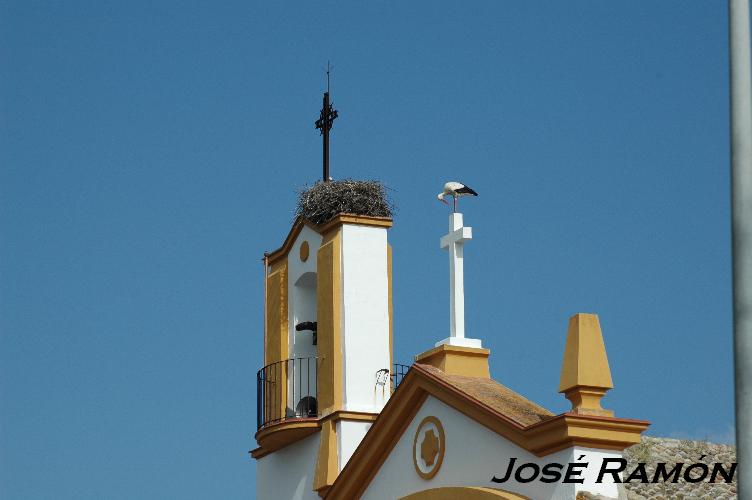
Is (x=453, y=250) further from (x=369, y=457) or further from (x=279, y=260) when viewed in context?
(x=279, y=260)

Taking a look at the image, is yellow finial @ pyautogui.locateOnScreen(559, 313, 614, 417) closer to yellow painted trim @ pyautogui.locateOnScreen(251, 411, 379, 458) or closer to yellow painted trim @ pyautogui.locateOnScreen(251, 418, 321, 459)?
yellow painted trim @ pyautogui.locateOnScreen(251, 411, 379, 458)

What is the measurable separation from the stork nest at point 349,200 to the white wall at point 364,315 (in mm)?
292

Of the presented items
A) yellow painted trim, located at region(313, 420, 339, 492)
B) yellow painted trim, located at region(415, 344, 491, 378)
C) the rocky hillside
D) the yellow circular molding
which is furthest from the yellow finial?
yellow painted trim, located at region(313, 420, 339, 492)

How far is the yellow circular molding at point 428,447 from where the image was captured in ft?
49.3

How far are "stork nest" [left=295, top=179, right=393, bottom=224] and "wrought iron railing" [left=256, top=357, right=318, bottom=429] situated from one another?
6.65 ft

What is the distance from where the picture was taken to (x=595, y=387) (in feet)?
41.4

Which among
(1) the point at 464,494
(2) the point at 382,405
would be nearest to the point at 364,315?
(2) the point at 382,405

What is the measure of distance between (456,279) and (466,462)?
8.05 ft

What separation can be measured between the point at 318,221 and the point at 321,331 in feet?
5.22

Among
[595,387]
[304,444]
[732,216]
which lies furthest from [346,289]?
[732,216]

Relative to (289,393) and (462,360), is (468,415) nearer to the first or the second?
(462,360)

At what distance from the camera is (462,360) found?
15664mm

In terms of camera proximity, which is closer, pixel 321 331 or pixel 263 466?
pixel 321 331

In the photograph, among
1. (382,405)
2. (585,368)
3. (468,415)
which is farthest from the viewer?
(382,405)
